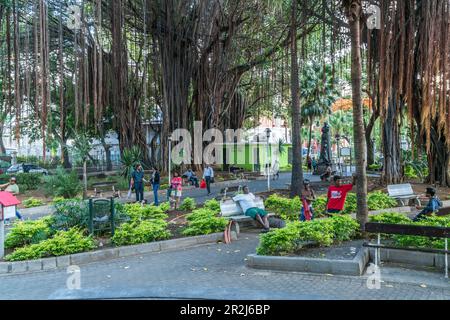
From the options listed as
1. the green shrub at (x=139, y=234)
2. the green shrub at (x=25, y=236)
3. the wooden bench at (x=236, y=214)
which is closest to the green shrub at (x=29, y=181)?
the green shrub at (x=25, y=236)

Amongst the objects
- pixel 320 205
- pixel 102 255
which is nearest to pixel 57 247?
pixel 102 255

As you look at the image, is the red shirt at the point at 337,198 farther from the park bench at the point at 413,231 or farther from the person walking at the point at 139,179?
the person walking at the point at 139,179

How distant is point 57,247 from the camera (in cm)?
738

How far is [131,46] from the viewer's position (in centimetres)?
2352

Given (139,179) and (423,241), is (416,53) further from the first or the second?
(139,179)

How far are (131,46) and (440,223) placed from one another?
20356 millimetres

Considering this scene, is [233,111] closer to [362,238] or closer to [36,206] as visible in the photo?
[36,206]

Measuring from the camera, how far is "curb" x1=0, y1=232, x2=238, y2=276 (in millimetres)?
6919

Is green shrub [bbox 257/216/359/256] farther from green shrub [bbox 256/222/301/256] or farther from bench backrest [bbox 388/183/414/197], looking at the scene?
bench backrest [bbox 388/183/414/197]

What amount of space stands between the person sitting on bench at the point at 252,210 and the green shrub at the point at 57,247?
3.42 meters

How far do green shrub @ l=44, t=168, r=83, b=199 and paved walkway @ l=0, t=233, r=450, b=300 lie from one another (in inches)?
386

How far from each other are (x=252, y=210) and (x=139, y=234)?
2.60 m

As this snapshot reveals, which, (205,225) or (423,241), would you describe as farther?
(205,225)

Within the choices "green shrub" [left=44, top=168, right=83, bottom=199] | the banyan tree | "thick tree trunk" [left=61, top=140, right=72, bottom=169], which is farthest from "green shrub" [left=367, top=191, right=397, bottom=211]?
"thick tree trunk" [left=61, top=140, right=72, bottom=169]
